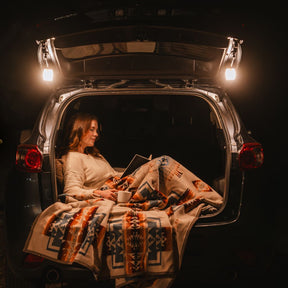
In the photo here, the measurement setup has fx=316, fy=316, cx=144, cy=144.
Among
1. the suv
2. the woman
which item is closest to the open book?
the woman

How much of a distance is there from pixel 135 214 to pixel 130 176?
32.4 inches

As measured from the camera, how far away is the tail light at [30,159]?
199 cm

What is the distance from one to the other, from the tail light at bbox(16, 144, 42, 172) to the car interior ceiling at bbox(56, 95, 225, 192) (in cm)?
141

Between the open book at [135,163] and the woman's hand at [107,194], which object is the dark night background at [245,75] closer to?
the open book at [135,163]

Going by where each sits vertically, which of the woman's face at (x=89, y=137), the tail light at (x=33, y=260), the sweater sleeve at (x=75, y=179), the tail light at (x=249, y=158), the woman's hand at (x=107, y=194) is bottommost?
the tail light at (x=33, y=260)

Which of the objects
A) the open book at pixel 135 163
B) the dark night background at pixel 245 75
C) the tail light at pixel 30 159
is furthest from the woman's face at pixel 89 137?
the dark night background at pixel 245 75

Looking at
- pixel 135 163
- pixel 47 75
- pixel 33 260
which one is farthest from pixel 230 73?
pixel 33 260

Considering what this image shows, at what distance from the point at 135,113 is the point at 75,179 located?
4.45ft

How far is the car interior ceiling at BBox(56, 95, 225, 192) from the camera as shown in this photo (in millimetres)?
3463

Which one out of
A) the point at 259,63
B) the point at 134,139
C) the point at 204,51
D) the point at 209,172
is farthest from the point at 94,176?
the point at 259,63

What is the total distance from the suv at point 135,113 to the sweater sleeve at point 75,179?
13cm

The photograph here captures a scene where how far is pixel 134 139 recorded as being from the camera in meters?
3.71

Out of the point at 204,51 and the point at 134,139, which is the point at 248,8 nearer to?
the point at 134,139

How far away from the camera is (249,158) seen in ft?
6.59
